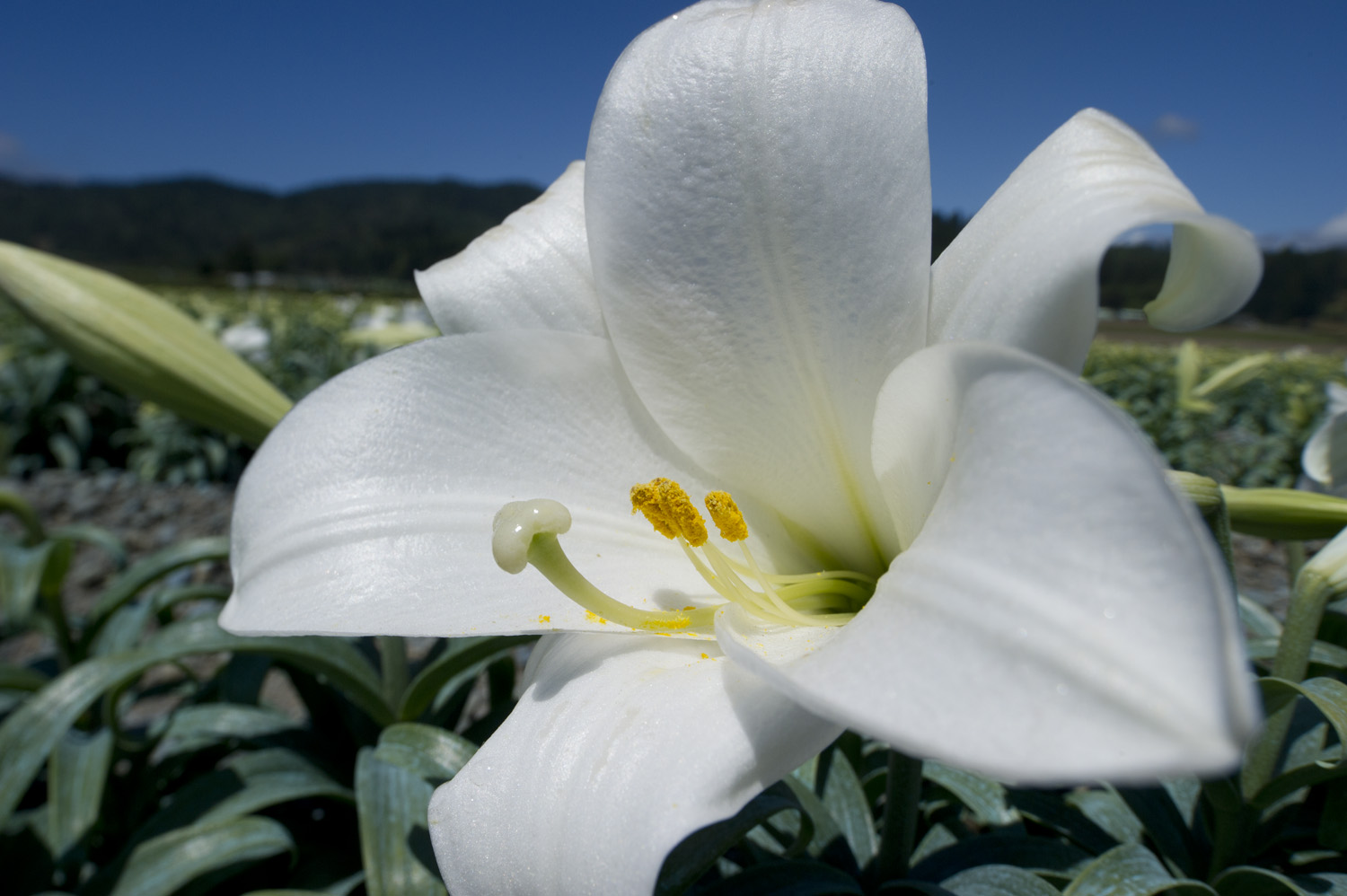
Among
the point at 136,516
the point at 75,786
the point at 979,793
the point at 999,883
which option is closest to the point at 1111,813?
the point at 979,793

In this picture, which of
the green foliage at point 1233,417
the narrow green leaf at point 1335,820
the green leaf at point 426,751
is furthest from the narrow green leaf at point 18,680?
the green foliage at point 1233,417

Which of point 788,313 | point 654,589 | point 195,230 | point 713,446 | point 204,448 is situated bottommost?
point 195,230

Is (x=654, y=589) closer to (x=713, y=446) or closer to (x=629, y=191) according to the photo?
(x=713, y=446)

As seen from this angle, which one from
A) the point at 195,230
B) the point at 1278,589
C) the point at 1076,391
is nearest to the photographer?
the point at 1076,391

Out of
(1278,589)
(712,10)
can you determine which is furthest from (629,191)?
(1278,589)

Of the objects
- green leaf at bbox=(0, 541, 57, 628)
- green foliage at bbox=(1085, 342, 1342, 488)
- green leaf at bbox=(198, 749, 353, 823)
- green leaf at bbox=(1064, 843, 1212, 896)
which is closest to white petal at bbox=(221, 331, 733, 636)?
green leaf at bbox=(1064, 843, 1212, 896)

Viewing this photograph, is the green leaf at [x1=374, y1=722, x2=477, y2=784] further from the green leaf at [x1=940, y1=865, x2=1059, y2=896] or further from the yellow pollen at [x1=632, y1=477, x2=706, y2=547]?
the green leaf at [x1=940, y1=865, x2=1059, y2=896]
